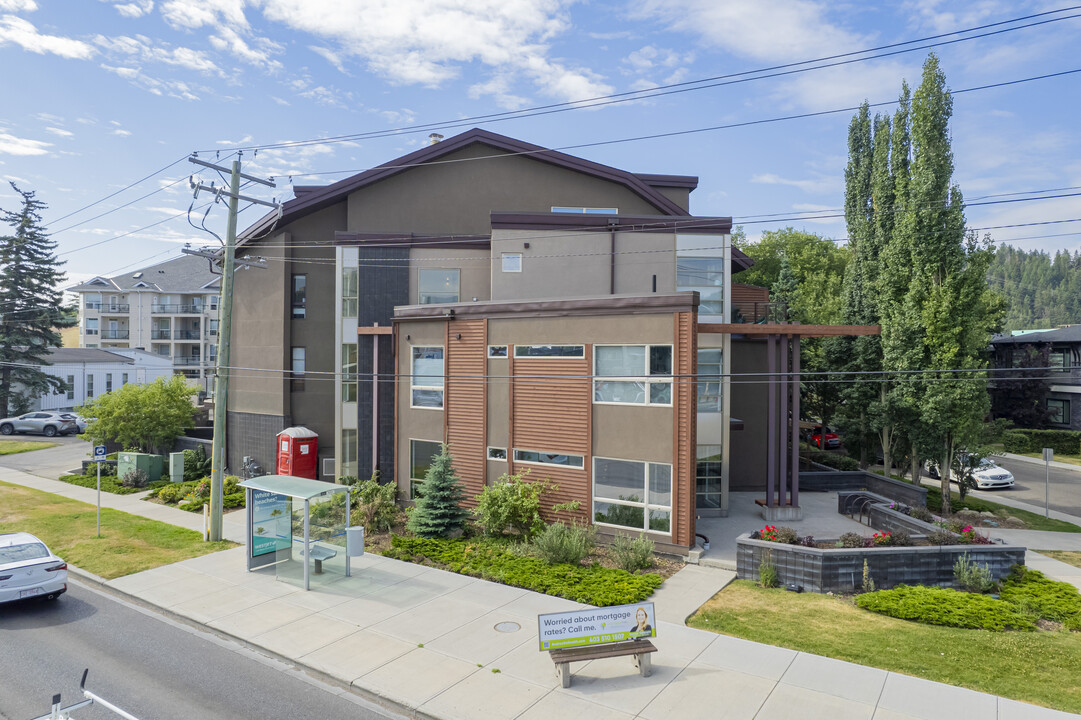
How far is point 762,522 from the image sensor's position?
2031 cm

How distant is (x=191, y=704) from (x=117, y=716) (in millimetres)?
954

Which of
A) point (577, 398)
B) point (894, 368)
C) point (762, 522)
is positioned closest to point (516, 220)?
point (577, 398)

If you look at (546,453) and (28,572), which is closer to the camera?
(28,572)

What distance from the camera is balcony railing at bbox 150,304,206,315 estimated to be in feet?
214

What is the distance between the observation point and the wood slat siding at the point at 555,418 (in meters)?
18.4

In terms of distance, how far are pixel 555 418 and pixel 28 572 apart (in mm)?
12848

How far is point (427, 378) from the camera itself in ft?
71.3

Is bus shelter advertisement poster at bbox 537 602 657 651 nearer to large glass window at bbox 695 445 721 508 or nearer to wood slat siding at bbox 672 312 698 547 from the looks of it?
wood slat siding at bbox 672 312 698 547

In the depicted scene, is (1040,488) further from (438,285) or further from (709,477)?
(438,285)

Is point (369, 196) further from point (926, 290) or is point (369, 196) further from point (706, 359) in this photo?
point (926, 290)

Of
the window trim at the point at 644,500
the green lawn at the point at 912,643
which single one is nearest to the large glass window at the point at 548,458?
the window trim at the point at 644,500

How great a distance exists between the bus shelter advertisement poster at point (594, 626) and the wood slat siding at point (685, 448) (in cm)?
625

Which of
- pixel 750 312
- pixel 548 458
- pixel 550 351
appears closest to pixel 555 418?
pixel 548 458

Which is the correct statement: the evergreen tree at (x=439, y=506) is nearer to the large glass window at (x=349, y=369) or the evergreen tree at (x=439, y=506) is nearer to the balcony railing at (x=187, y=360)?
the large glass window at (x=349, y=369)
